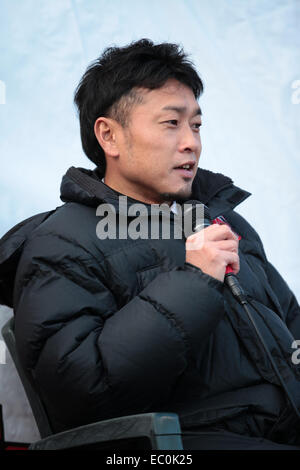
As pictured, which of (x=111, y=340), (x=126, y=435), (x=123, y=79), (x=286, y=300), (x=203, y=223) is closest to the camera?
(x=126, y=435)

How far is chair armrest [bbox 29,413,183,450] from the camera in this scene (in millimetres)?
878

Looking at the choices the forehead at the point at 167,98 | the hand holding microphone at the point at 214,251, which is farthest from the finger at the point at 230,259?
the forehead at the point at 167,98

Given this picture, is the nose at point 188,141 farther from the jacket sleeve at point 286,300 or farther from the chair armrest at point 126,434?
the chair armrest at point 126,434

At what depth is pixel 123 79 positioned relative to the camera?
54.8 inches

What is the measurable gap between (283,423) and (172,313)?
0.31 meters

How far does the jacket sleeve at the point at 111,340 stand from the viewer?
100cm

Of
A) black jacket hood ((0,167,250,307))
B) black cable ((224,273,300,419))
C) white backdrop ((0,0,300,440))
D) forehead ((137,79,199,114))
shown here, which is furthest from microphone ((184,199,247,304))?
white backdrop ((0,0,300,440))

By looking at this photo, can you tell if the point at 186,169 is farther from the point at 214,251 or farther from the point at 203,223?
the point at 214,251

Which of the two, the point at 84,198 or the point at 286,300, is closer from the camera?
the point at 84,198

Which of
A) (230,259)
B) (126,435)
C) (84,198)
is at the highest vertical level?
(84,198)

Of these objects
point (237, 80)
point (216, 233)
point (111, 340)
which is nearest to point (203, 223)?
point (216, 233)

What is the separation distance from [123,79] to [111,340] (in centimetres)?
68

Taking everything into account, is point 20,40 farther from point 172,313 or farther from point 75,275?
point 172,313
